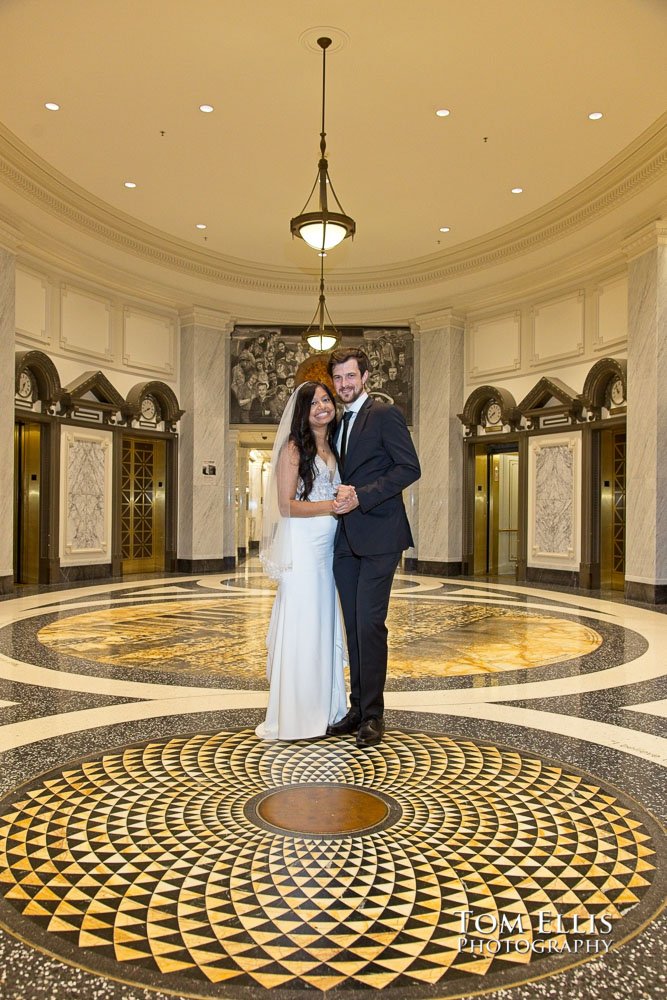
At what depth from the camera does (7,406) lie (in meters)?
9.02

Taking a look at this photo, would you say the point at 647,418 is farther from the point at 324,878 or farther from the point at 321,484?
the point at 324,878

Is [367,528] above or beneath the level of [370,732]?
above

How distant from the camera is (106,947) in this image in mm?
1709

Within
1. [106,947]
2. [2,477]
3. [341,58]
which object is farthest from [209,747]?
[2,477]

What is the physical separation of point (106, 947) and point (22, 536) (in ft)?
32.4

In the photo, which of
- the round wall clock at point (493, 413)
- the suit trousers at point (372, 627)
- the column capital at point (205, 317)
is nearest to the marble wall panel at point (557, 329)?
the round wall clock at point (493, 413)

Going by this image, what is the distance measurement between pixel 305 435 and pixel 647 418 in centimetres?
709

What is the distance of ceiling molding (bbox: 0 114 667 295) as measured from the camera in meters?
8.20

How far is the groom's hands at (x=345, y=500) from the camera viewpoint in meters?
3.22

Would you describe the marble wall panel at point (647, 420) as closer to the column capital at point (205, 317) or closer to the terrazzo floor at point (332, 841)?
the terrazzo floor at point (332, 841)

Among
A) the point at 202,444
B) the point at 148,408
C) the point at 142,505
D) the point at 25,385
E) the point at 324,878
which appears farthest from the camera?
the point at 202,444

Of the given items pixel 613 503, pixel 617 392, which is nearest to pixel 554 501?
pixel 613 503

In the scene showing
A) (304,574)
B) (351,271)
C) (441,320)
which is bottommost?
(304,574)

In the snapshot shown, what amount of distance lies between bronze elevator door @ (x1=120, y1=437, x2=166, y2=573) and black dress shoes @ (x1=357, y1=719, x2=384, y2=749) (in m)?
9.35
